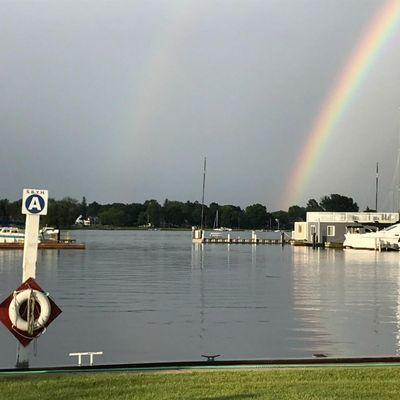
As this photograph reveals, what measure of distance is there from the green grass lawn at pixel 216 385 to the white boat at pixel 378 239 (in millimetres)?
75576

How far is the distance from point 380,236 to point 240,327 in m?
67.4

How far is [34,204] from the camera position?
1032 centimetres

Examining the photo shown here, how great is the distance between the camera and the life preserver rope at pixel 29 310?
978 centimetres

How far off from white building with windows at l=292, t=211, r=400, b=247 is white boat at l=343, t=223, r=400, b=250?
21.3 ft

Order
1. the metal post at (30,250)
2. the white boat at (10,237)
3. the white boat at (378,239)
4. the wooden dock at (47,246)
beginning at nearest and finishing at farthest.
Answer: the metal post at (30,250), the wooden dock at (47,246), the white boat at (10,237), the white boat at (378,239)

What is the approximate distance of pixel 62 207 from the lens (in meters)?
123

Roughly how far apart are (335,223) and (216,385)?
9224cm

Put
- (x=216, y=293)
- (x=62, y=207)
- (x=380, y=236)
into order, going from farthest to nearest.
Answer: (x=62, y=207)
(x=380, y=236)
(x=216, y=293)

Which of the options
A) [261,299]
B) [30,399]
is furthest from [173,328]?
[30,399]

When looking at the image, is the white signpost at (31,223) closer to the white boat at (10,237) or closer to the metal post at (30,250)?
the metal post at (30,250)

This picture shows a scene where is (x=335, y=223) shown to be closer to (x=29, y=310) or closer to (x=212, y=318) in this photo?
(x=212, y=318)

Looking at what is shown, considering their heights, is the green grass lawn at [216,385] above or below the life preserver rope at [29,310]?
below

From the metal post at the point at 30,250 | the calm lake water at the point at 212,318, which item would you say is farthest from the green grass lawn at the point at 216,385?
the calm lake water at the point at 212,318

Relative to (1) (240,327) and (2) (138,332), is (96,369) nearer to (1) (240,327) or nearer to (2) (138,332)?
(2) (138,332)
